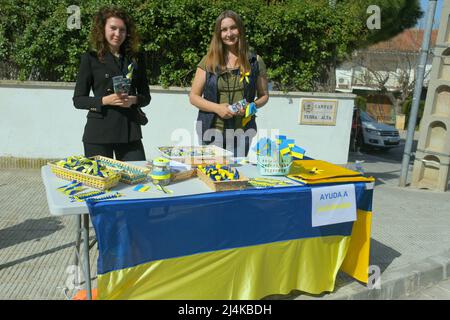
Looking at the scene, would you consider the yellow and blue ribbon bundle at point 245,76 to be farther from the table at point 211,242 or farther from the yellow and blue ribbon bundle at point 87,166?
the yellow and blue ribbon bundle at point 87,166

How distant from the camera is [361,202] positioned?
303cm

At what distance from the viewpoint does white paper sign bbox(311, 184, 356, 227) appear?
9.00 ft

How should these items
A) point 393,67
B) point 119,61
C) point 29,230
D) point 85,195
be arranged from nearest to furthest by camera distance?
point 85,195
point 119,61
point 29,230
point 393,67

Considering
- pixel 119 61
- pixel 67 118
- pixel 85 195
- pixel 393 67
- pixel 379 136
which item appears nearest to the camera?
pixel 85 195

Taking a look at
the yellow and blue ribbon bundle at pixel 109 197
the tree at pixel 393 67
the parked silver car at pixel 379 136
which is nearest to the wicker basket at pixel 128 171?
the yellow and blue ribbon bundle at pixel 109 197

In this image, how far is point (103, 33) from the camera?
3090 millimetres

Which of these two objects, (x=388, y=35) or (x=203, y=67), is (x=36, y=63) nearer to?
(x=203, y=67)

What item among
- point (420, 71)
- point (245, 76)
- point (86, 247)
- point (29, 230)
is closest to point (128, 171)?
point (86, 247)

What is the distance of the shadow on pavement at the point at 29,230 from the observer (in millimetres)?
3836

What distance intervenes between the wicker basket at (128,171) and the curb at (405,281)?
1.54 metres

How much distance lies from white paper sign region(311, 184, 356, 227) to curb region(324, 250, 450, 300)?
24.2 inches

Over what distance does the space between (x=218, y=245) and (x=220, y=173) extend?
0.43 m

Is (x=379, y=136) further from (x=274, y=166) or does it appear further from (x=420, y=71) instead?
(x=274, y=166)
